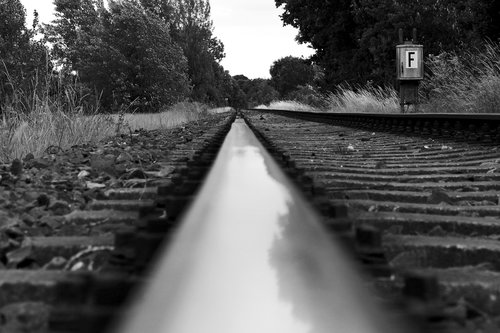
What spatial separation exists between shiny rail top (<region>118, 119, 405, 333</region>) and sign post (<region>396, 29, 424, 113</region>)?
11.2 meters

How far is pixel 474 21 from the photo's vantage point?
51.8ft

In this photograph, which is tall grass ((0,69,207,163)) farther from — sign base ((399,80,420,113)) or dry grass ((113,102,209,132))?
sign base ((399,80,420,113))

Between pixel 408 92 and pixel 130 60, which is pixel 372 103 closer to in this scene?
pixel 408 92

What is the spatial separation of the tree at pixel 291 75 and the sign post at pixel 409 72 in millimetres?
93999

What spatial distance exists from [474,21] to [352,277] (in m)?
16.5

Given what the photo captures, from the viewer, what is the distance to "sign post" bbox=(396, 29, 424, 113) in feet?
41.8

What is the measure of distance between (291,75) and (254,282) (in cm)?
11254

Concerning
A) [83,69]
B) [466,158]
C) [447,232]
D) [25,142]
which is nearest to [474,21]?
[466,158]

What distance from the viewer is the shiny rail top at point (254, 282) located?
1.14 meters

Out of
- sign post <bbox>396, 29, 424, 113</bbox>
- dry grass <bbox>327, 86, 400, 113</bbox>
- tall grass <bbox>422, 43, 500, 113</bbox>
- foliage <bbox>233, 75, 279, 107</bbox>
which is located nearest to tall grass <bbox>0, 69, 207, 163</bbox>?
tall grass <bbox>422, 43, 500, 113</bbox>

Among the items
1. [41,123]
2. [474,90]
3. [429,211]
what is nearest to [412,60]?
[474,90]

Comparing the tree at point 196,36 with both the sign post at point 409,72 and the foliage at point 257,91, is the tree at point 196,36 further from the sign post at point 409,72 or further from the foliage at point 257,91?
the sign post at point 409,72

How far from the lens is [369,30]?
2462 cm

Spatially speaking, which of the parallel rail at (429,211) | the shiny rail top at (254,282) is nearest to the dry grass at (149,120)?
the parallel rail at (429,211)
